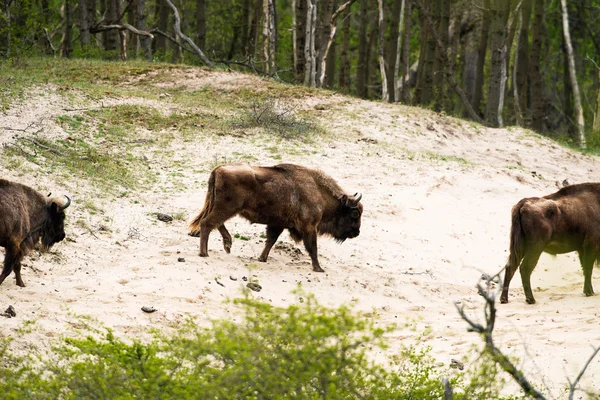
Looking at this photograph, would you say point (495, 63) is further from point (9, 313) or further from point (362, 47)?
point (9, 313)

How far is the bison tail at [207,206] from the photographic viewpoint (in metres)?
10.4

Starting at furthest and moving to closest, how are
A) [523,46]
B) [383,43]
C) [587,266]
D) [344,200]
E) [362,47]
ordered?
[362,47] < [523,46] < [383,43] < [344,200] < [587,266]

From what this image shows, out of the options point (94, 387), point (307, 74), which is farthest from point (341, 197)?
point (307, 74)

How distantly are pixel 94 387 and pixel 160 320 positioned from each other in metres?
2.36

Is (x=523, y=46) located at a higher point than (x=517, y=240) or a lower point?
higher

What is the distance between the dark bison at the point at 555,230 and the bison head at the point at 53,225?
5.32m

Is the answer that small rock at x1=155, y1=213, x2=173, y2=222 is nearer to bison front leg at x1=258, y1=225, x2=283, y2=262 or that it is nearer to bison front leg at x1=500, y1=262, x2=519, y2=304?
bison front leg at x1=258, y1=225, x2=283, y2=262

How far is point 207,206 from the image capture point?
1052 centimetres

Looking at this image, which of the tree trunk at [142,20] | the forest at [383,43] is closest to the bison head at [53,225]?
the forest at [383,43]

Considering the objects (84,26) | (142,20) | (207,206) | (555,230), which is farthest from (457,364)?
(84,26)

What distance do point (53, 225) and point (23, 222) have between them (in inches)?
23.6

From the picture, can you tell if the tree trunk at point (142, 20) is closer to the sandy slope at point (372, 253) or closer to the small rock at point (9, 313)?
the sandy slope at point (372, 253)

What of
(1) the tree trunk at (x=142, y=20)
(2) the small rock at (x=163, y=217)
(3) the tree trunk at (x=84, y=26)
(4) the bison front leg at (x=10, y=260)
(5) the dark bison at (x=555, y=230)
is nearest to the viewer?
(4) the bison front leg at (x=10, y=260)

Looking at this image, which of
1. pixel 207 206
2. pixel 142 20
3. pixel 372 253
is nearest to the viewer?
pixel 207 206
